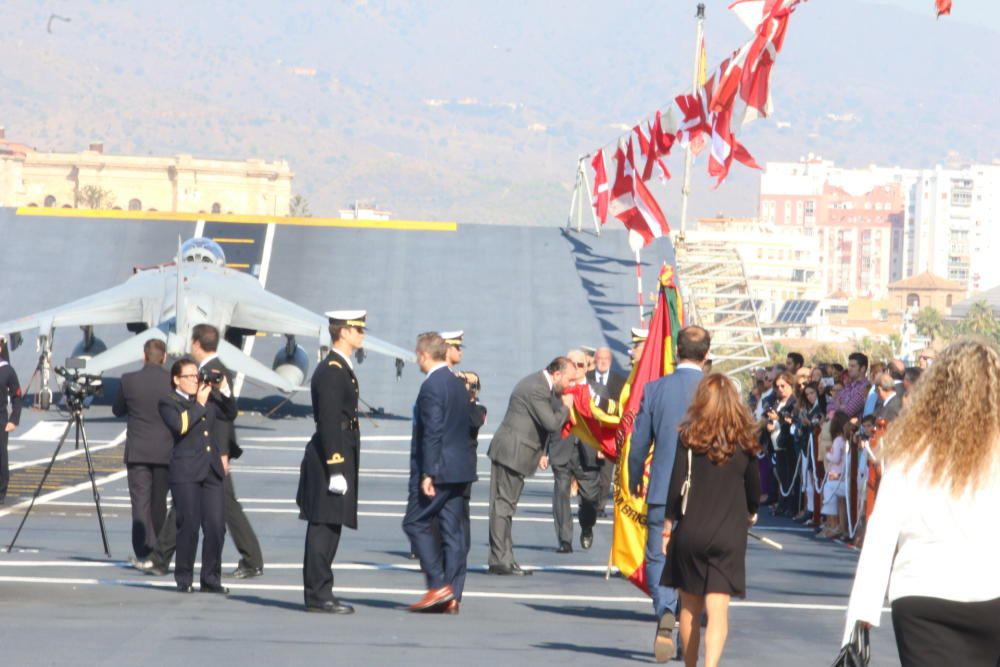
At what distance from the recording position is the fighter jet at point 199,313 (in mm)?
33781

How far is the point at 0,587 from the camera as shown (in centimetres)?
1243

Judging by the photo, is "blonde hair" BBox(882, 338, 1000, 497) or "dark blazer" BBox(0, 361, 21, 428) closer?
"blonde hair" BBox(882, 338, 1000, 497)

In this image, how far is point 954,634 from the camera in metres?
5.49

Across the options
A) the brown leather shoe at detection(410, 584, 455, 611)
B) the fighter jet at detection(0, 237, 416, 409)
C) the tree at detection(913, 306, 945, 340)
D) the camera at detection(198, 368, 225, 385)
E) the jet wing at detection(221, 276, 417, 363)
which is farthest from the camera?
the tree at detection(913, 306, 945, 340)

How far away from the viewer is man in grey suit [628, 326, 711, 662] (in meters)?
10.5

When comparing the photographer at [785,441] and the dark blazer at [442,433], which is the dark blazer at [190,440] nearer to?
the dark blazer at [442,433]

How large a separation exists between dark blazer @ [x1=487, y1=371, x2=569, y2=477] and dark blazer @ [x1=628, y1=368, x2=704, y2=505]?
12.4ft

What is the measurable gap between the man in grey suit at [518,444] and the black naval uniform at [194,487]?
2.78 m

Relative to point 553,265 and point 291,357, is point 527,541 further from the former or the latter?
point 553,265

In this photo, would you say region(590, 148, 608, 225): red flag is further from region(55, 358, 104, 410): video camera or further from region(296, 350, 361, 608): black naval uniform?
region(296, 350, 361, 608): black naval uniform

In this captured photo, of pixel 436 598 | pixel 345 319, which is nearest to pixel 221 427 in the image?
pixel 345 319

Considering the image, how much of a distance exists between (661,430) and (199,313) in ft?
78.2

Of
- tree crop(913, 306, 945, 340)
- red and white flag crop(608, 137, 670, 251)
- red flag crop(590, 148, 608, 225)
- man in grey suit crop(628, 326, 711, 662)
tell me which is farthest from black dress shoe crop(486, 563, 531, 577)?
tree crop(913, 306, 945, 340)

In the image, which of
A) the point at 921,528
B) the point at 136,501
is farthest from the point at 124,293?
the point at 921,528
